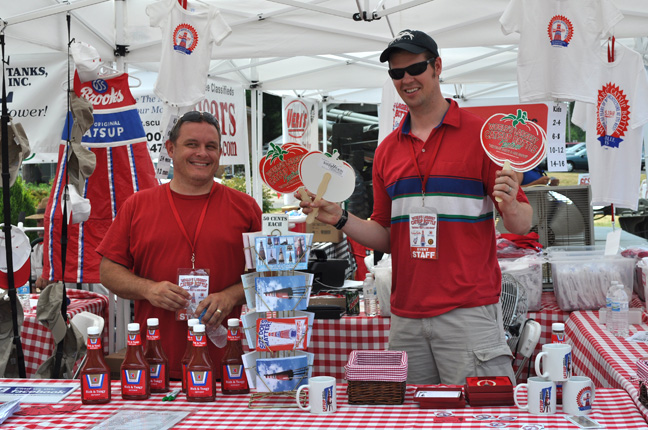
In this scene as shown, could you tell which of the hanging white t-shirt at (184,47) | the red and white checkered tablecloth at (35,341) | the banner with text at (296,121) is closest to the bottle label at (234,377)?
the red and white checkered tablecloth at (35,341)

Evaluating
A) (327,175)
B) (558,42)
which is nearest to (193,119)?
(327,175)

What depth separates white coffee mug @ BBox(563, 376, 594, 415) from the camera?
184 cm

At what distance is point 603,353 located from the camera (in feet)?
9.02

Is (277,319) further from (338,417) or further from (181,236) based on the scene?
(181,236)

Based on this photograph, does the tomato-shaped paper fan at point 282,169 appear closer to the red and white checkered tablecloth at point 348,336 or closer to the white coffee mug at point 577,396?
the white coffee mug at point 577,396

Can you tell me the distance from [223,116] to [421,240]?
5.16 m

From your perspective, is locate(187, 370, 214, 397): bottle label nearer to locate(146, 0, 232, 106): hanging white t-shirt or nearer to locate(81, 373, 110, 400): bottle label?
locate(81, 373, 110, 400): bottle label

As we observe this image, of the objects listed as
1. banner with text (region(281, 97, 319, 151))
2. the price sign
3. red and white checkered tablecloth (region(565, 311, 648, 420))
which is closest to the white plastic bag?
red and white checkered tablecloth (region(565, 311, 648, 420))

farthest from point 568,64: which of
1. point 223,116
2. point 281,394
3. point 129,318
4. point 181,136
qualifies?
point 223,116

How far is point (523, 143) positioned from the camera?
87.2 inches

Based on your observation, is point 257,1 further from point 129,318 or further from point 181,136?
point 181,136

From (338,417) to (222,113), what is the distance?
5704mm

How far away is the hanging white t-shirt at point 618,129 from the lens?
4.73 m

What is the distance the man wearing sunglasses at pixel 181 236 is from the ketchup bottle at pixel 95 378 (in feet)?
1.12
